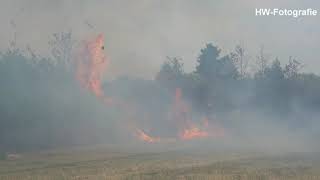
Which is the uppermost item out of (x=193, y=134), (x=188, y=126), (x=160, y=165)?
(x=188, y=126)

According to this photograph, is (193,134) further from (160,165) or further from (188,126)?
(160,165)

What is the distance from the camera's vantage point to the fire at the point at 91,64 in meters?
71.6

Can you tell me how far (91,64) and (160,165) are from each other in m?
32.0

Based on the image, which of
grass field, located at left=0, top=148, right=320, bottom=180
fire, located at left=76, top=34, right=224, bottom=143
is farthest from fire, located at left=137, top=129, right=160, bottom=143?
grass field, located at left=0, top=148, right=320, bottom=180

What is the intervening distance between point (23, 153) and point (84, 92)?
61.8ft

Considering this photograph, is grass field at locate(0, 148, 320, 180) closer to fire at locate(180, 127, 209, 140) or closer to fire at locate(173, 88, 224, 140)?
fire at locate(180, 127, 209, 140)

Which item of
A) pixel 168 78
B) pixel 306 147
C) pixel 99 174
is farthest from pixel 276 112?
pixel 99 174

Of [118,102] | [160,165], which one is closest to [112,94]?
[118,102]

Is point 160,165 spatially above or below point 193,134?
below

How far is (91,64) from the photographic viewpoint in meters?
71.6

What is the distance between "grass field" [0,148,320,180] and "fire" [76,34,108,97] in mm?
17418

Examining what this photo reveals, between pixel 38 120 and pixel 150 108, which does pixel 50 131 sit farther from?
pixel 150 108

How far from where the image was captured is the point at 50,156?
52281 millimetres

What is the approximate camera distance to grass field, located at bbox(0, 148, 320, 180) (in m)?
37.0
